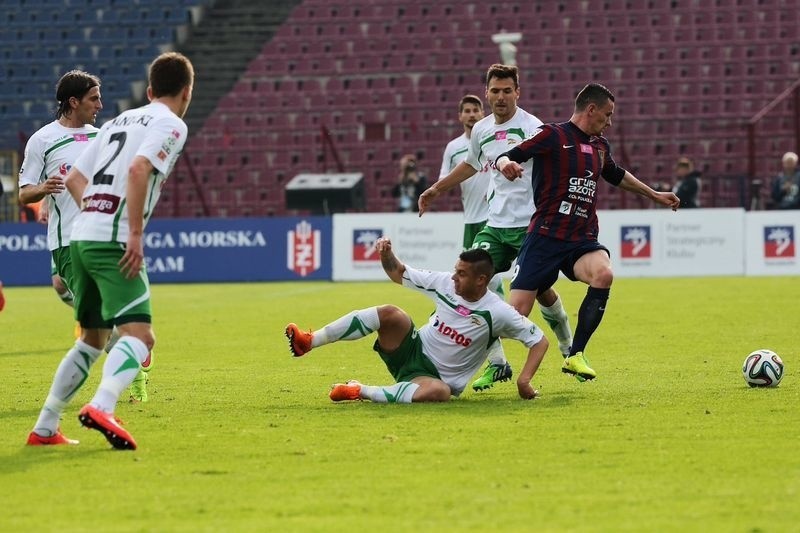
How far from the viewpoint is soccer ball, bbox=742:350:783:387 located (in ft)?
31.4

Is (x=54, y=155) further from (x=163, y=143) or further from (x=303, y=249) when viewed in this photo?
(x=303, y=249)

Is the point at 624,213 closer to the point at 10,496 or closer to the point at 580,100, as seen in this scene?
the point at 580,100

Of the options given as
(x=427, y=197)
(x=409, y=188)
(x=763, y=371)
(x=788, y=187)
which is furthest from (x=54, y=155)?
(x=788, y=187)

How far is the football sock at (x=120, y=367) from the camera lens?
272 inches

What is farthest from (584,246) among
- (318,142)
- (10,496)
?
(318,142)

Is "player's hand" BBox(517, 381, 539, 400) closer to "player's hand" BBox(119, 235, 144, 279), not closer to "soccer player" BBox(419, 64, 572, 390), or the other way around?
"soccer player" BBox(419, 64, 572, 390)

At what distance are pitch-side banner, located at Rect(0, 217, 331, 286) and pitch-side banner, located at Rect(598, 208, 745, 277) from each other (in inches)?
221

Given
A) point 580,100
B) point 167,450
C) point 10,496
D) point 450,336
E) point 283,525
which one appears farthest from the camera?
point 580,100

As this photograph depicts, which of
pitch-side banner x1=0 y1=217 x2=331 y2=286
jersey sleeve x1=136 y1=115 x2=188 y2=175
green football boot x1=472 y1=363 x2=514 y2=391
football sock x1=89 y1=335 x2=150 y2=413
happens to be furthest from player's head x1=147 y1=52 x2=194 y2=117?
pitch-side banner x1=0 y1=217 x2=331 y2=286

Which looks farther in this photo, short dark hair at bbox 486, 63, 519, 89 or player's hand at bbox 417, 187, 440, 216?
short dark hair at bbox 486, 63, 519, 89

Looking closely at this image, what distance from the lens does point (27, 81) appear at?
3662cm

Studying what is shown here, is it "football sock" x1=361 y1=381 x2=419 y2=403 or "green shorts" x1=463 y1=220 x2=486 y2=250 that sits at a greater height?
"green shorts" x1=463 y1=220 x2=486 y2=250

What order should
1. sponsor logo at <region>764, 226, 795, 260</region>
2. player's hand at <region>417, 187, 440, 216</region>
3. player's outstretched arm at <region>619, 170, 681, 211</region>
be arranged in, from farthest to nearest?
sponsor logo at <region>764, 226, 795, 260</region> → player's outstretched arm at <region>619, 170, 681, 211</region> → player's hand at <region>417, 187, 440, 216</region>

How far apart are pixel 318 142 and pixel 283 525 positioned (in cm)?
2885
